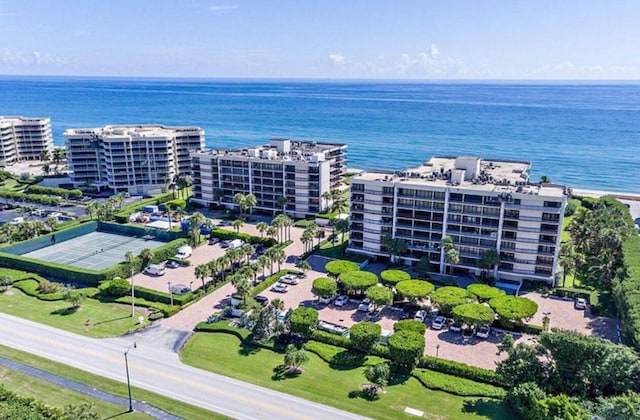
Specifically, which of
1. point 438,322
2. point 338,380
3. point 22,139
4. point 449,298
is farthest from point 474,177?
point 22,139

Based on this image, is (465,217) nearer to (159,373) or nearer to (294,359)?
(294,359)

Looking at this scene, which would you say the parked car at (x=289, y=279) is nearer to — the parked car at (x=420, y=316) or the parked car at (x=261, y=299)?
the parked car at (x=261, y=299)

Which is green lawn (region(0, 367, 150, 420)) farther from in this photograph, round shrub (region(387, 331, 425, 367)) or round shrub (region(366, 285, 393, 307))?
round shrub (region(366, 285, 393, 307))

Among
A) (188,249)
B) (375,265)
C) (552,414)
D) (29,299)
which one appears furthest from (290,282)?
(552,414)

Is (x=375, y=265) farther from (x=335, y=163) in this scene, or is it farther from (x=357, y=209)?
(x=335, y=163)

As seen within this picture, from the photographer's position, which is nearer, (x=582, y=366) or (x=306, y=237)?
(x=582, y=366)

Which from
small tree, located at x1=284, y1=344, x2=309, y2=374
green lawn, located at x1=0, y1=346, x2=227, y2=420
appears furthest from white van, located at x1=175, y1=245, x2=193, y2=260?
small tree, located at x1=284, y1=344, x2=309, y2=374

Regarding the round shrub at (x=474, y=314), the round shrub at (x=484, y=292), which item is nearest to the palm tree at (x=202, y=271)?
the round shrub at (x=474, y=314)

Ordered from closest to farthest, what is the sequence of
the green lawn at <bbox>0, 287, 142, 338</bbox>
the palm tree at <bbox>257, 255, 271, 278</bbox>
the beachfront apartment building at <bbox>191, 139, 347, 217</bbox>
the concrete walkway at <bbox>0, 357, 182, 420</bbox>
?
the concrete walkway at <bbox>0, 357, 182, 420</bbox>, the green lawn at <bbox>0, 287, 142, 338</bbox>, the palm tree at <bbox>257, 255, 271, 278</bbox>, the beachfront apartment building at <bbox>191, 139, 347, 217</bbox>
